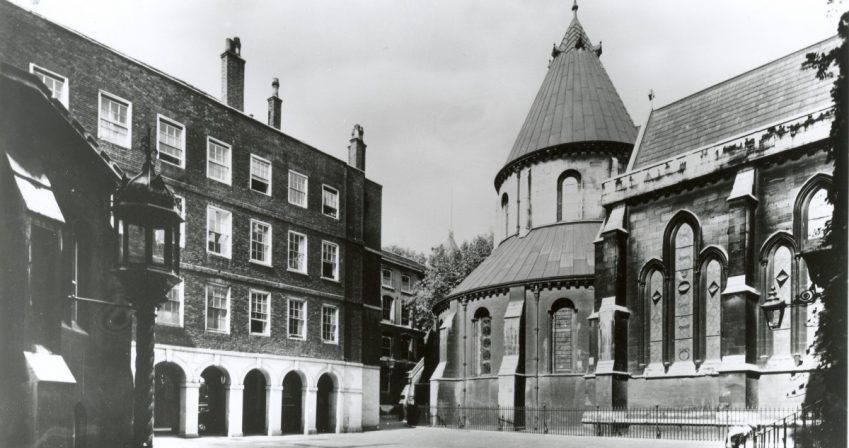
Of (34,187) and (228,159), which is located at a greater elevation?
(228,159)

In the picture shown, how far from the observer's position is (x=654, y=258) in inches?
Result: 1085

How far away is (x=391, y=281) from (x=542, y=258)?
22.1 m

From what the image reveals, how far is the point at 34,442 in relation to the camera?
8.61 meters

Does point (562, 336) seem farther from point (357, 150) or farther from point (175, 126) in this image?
point (175, 126)

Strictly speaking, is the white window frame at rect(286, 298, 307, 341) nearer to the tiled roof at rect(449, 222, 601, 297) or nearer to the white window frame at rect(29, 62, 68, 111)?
the tiled roof at rect(449, 222, 601, 297)

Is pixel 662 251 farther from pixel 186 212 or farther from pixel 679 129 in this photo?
pixel 186 212

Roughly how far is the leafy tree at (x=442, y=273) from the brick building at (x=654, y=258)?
750cm

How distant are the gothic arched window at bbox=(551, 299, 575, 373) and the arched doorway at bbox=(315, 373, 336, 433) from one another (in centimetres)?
1045

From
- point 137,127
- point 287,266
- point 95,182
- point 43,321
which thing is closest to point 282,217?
point 287,266

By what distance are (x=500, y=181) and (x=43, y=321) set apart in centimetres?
3668

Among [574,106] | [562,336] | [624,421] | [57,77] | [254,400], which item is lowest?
[624,421]

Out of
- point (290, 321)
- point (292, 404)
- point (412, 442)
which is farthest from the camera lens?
point (292, 404)

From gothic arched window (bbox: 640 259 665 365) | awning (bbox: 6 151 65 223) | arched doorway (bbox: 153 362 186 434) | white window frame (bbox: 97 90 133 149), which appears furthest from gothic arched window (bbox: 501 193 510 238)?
awning (bbox: 6 151 65 223)

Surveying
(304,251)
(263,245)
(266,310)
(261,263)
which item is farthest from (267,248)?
→ (266,310)
